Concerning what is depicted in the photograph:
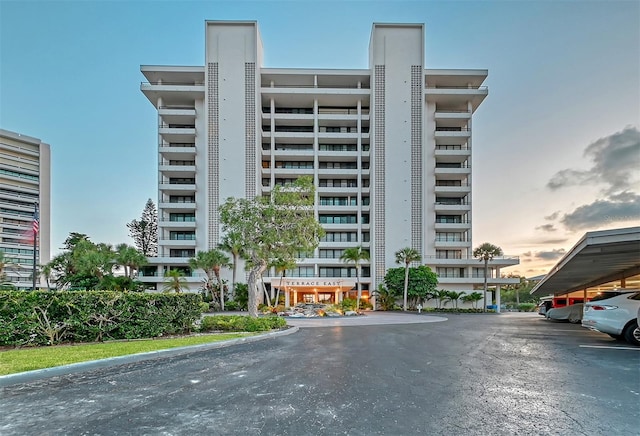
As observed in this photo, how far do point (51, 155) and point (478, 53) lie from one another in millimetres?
82290

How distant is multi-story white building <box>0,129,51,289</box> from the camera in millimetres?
65125

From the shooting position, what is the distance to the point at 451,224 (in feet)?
154

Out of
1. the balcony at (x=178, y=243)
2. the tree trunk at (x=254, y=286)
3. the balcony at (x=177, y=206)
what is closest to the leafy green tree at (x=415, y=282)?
the balcony at (x=178, y=243)

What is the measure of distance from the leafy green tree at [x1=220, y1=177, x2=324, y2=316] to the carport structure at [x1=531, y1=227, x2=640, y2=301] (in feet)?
40.0

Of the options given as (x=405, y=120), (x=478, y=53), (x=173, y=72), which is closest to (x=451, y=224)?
(x=405, y=120)

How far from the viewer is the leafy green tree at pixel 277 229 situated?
19906 millimetres

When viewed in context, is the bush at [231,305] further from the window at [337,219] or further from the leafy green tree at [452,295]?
the leafy green tree at [452,295]

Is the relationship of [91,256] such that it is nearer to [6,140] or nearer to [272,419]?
[272,419]

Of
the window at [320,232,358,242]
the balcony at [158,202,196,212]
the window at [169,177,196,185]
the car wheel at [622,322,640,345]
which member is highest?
the window at [169,177,196,185]

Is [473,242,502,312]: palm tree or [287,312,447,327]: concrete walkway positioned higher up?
[473,242,502,312]: palm tree

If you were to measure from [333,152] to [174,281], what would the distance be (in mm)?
25545

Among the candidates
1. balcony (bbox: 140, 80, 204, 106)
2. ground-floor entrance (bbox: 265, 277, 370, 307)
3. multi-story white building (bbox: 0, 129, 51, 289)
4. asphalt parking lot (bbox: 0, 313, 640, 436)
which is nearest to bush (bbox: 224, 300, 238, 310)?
ground-floor entrance (bbox: 265, 277, 370, 307)

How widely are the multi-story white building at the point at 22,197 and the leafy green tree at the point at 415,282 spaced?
62.7 metres

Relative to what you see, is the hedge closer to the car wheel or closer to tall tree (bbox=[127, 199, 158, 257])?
the car wheel
